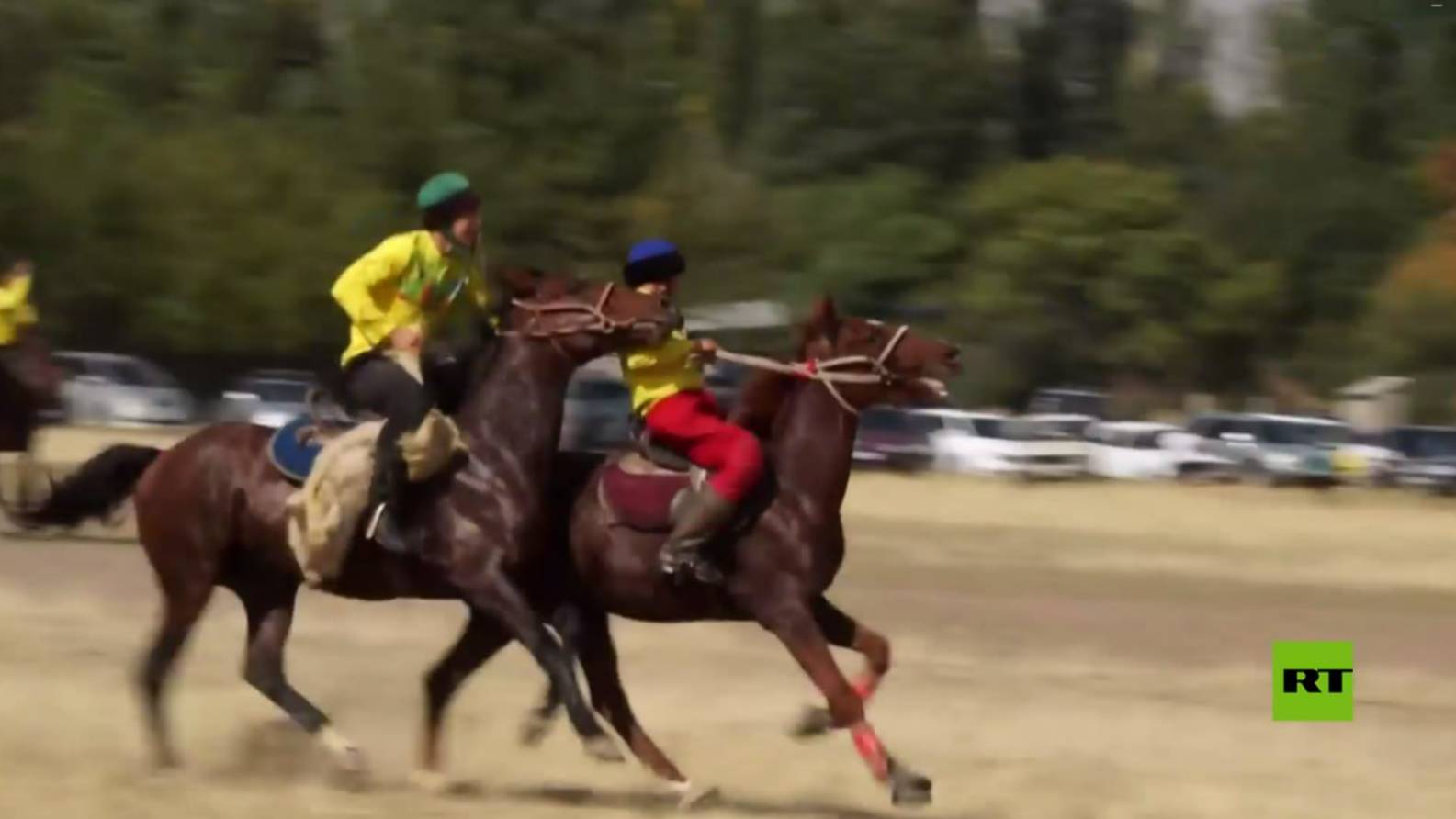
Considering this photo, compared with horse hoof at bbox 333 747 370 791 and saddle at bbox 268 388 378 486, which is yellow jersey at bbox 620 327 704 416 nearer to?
saddle at bbox 268 388 378 486

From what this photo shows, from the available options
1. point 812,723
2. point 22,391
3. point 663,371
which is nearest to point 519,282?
point 663,371

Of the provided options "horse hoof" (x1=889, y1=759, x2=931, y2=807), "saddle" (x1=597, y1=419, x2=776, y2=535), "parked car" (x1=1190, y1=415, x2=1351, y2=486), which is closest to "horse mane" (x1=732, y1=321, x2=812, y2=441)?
"saddle" (x1=597, y1=419, x2=776, y2=535)

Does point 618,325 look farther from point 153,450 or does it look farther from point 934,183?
point 934,183

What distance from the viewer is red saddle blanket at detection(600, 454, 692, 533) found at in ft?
A: 38.4

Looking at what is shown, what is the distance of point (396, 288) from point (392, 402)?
527 millimetres

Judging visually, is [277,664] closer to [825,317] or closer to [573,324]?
[573,324]

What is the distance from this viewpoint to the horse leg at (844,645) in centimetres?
1162

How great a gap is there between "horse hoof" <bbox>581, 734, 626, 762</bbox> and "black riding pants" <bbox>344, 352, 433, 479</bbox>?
155 cm

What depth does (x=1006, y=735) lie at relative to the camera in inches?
563

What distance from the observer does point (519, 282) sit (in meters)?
12.1

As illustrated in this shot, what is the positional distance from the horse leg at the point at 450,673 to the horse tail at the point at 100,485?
190 cm

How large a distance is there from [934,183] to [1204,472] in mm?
44010

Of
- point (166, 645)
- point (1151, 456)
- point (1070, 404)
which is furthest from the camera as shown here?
point (1070, 404)

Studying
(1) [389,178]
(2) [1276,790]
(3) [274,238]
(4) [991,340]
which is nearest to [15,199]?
(3) [274,238]
